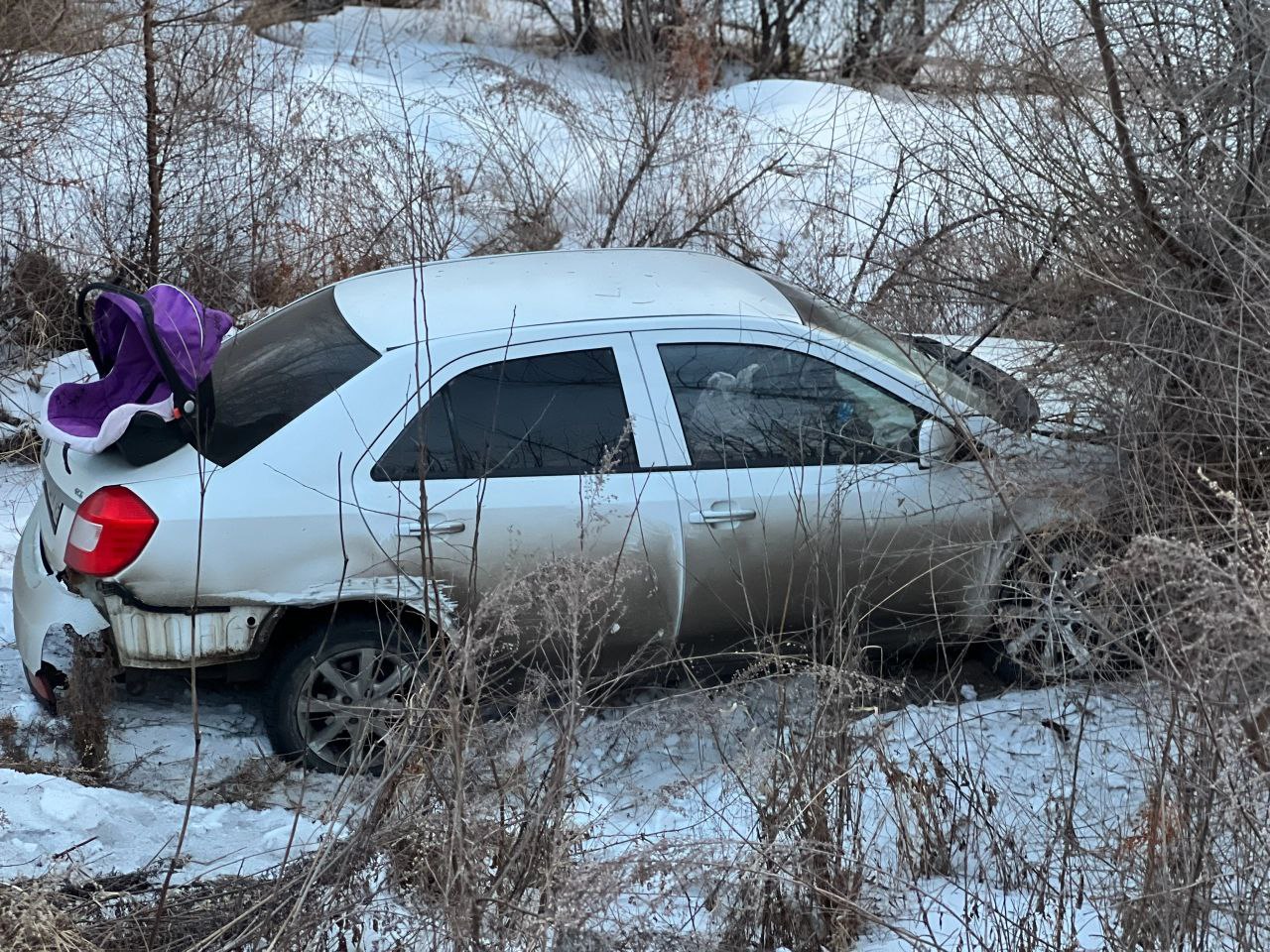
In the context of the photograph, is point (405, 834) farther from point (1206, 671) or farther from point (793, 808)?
point (1206, 671)

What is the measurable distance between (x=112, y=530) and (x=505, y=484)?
4.04 feet

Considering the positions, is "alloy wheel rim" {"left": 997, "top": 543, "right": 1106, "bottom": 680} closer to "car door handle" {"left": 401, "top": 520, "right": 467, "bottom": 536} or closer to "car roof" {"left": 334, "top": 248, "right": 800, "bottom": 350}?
"car roof" {"left": 334, "top": 248, "right": 800, "bottom": 350}

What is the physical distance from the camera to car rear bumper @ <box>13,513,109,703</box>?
4109 millimetres

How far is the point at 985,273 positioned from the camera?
18.0ft

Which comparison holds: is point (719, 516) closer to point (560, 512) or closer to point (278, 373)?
point (560, 512)

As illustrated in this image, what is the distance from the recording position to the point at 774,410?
439 centimetres

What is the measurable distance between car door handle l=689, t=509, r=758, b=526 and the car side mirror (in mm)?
616

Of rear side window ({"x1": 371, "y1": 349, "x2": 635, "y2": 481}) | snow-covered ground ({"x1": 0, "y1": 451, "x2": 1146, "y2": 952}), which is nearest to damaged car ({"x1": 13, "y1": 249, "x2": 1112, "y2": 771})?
rear side window ({"x1": 371, "y1": 349, "x2": 635, "y2": 481})

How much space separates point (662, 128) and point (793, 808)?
639 cm

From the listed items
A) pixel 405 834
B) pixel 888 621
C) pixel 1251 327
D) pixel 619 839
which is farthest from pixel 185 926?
pixel 1251 327

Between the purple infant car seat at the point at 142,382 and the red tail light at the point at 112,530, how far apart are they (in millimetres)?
168

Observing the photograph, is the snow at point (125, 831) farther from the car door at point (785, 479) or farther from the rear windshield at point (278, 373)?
the car door at point (785, 479)

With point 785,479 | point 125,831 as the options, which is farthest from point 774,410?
point 125,831

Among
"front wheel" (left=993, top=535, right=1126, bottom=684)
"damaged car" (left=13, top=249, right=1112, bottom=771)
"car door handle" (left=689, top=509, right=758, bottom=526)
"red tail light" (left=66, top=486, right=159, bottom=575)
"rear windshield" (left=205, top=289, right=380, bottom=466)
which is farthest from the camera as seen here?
"car door handle" (left=689, top=509, right=758, bottom=526)
